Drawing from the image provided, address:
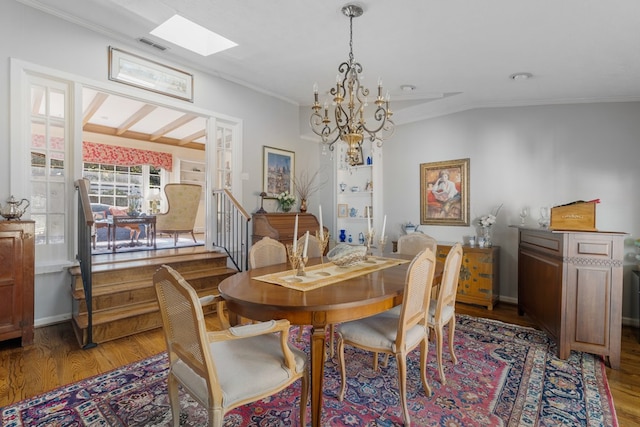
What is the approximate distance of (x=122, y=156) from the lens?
26.0ft

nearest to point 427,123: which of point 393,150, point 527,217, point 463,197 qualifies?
point 393,150

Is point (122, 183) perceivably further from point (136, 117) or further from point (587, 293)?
point (587, 293)

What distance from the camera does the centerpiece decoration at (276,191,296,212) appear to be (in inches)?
203

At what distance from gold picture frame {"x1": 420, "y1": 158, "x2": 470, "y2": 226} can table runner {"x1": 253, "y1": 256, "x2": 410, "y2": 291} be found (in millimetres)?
2110

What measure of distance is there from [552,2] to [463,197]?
2.63 metres

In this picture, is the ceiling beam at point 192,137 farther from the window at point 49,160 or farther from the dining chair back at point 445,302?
the dining chair back at point 445,302

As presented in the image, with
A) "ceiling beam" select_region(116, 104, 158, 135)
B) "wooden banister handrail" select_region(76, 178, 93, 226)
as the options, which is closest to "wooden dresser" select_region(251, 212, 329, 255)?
"wooden banister handrail" select_region(76, 178, 93, 226)

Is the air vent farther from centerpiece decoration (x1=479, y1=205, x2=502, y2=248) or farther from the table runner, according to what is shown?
centerpiece decoration (x1=479, y1=205, x2=502, y2=248)

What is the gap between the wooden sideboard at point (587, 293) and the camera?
2.52 metres

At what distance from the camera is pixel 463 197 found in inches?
178

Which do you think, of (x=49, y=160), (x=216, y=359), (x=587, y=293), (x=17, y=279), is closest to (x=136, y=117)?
(x=49, y=160)

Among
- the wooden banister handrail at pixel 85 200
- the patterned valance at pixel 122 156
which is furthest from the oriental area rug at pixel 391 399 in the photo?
the patterned valance at pixel 122 156

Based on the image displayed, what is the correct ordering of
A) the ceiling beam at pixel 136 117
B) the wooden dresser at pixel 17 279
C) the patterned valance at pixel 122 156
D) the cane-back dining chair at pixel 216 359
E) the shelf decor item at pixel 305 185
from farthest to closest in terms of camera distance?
the patterned valance at pixel 122 156 → the ceiling beam at pixel 136 117 → the shelf decor item at pixel 305 185 → the wooden dresser at pixel 17 279 → the cane-back dining chair at pixel 216 359

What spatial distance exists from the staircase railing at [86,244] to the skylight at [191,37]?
1.79 meters
